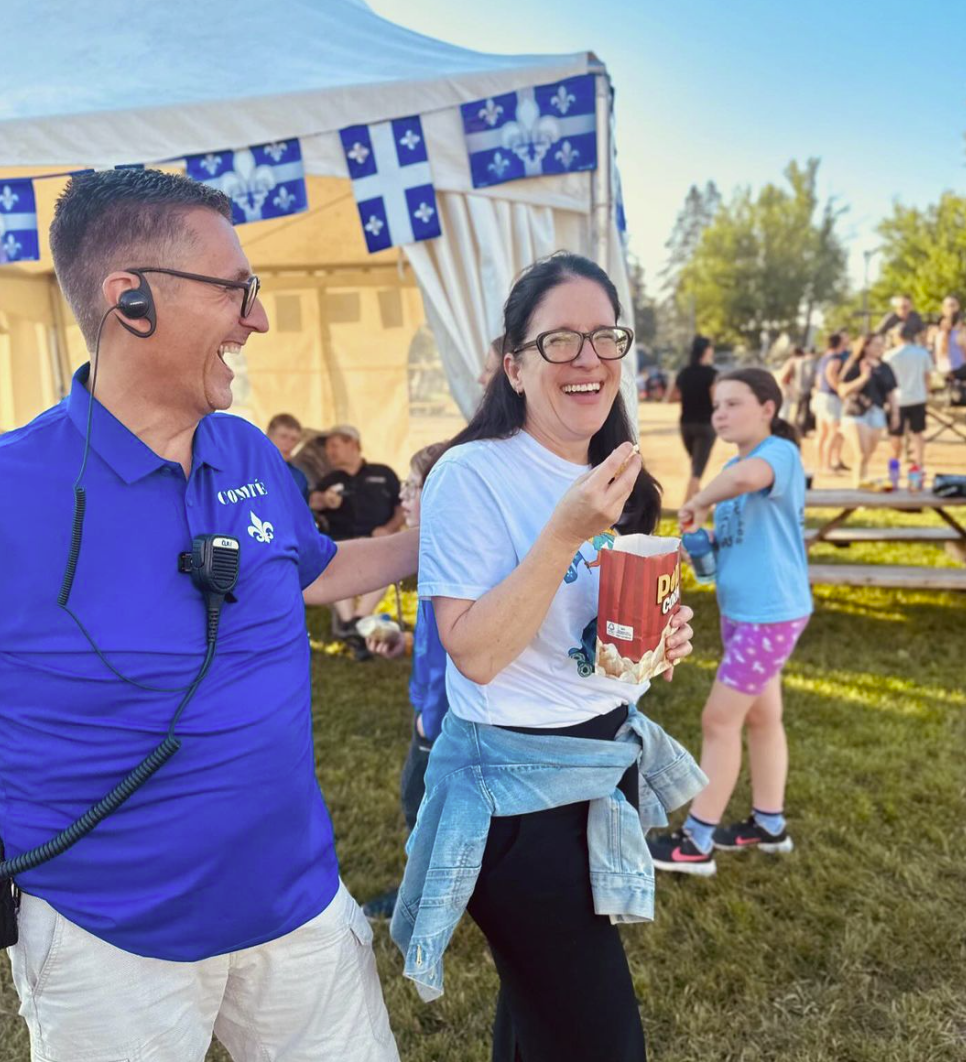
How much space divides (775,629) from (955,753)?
188 centimetres

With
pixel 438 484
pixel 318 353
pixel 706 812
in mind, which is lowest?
pixel 706 812

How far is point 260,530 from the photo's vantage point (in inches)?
60.9

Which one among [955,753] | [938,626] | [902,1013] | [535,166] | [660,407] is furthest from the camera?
[660,407]

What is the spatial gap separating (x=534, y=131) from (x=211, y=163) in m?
1.83

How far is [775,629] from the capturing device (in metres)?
3.12

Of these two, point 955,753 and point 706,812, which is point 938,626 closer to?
point 955,753

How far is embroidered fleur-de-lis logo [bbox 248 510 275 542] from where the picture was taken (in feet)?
5.01

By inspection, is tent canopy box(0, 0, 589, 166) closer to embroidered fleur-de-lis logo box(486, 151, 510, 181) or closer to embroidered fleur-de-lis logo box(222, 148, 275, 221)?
embroidered fleur-de-lis logo box(222, 148, 275, 221)

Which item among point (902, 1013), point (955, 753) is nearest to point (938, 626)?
point (955, 753)

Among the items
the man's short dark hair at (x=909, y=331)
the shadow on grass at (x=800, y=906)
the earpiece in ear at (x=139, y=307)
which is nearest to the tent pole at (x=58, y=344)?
the shadow on grass at (x=800, y=906)

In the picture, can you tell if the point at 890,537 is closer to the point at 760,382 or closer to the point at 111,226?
the point at 760,382

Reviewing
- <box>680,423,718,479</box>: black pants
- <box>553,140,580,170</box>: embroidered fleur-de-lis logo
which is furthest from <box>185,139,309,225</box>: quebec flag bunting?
<box>680,423,718,479</box>: black pants

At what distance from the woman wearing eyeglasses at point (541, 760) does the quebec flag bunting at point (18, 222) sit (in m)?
4.56

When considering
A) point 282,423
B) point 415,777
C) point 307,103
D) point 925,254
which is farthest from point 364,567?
point 925,254
